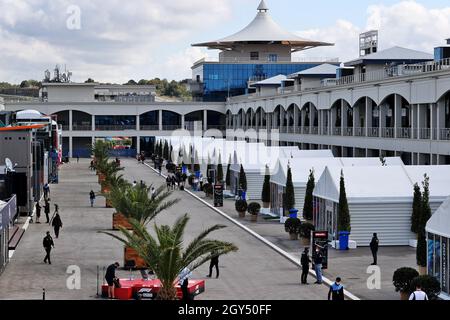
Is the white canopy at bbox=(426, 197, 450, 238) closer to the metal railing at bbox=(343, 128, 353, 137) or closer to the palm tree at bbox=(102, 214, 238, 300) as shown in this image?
the palm tree at bbox=(102, 214, 238, 300)

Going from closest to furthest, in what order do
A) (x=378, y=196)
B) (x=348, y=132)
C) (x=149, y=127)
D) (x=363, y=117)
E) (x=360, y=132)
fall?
(x=378, y=196), (x=360, y=132), (x=363, y=117), (x=348, y=132), (x=149, y=127)

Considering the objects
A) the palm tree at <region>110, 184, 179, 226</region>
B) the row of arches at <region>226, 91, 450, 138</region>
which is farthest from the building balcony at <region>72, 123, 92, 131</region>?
the palm tree at <region>110, 184, 179, 226</region>

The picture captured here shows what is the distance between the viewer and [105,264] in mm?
31172

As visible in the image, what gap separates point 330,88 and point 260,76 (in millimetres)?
69040

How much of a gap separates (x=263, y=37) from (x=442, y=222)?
12382cm

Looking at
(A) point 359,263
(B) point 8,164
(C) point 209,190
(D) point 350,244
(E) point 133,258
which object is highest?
(B) point 8,164

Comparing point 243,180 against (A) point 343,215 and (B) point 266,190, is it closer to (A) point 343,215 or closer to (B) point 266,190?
(B) point 266,190

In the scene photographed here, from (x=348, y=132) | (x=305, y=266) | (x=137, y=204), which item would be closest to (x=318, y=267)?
(x=305, y=266)

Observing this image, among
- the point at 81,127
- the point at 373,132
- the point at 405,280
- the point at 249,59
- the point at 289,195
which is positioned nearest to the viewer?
the point at 405,280

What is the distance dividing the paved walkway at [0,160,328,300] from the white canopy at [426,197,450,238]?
353cm

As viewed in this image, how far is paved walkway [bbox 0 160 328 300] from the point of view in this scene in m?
25.6

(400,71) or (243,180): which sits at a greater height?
(400,71)

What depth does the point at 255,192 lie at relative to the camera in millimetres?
56438

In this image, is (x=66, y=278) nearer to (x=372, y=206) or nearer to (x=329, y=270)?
(x=329, y=270)
